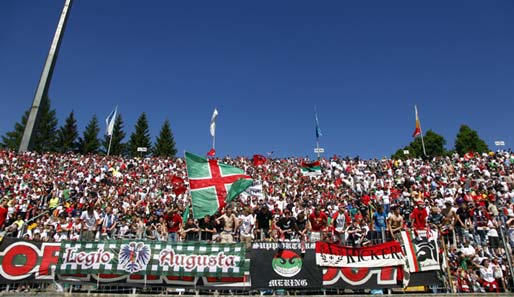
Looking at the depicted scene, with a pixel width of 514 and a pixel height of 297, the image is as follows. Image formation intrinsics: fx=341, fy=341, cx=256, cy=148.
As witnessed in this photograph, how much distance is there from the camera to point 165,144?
6291 centimetres

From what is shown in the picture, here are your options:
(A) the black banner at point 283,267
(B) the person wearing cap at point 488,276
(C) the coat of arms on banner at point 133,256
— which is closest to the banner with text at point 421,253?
(B) the person wearing cap at point 488,276

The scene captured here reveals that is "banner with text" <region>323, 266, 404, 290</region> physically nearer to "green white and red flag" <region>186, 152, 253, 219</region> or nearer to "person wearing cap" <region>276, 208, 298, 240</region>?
"person wearing cap" <region>276, 208, 298, 240</region>

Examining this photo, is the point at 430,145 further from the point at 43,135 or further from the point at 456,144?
the point at 43,135

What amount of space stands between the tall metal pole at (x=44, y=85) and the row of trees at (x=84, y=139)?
104ft

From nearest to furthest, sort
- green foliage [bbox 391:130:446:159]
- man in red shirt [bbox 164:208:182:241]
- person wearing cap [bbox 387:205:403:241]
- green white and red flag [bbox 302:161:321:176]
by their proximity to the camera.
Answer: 1. person wearing cap [bbox 387:205:403:241]
2. man in red shirt [bbox 164:208:182:241]
3. green white and red flag [bbox 302:161:321:176]
4. green foliage [bbox 391:130:446:159]

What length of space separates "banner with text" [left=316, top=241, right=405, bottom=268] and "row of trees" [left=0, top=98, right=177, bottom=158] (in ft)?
178

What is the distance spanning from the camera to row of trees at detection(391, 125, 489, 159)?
64.5 metres

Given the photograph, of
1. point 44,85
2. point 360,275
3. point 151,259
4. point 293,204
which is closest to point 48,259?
point 151,259

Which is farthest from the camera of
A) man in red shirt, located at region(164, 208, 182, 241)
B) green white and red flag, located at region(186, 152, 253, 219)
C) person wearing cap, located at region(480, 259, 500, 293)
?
man in red shirt, located at region(164, 208, 182, 241)

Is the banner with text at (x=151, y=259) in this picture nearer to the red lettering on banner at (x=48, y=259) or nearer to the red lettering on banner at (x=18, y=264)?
the red lettering on banner at (x=48, y=259)

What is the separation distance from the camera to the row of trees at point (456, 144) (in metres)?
64.5

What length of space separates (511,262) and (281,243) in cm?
643

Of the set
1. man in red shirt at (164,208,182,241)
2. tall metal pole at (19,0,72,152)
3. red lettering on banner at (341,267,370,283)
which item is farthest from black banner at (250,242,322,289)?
tall metal pole at (19,0,72,152)

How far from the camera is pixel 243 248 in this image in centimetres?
918
